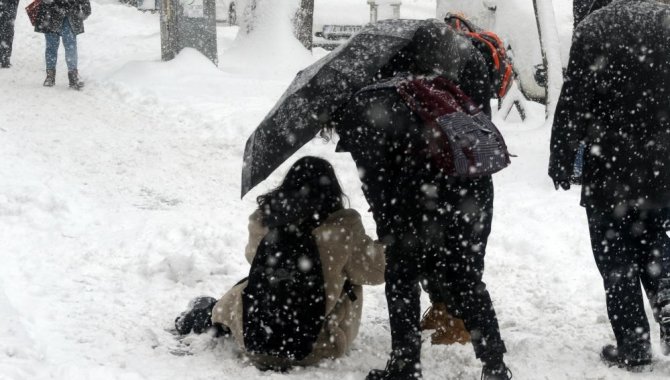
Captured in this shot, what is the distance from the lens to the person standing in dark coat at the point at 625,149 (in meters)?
3.80

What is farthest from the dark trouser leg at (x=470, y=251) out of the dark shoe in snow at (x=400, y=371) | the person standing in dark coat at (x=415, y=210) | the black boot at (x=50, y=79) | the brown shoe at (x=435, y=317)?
the black boot at (x=50, y=79)

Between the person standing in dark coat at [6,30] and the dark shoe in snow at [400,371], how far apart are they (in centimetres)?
1090

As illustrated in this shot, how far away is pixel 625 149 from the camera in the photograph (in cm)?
386

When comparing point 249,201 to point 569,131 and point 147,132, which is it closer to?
point 147,132

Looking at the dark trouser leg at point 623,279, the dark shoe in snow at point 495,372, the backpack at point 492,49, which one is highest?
the backpack at point 492,49

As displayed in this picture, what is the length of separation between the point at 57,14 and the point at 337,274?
27.4ft

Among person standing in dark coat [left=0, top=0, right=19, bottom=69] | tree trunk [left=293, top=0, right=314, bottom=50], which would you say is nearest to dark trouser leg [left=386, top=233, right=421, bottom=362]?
tree trunk [left=293, top=0, right=314, bottom=50]

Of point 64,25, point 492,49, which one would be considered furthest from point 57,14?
point 492,49

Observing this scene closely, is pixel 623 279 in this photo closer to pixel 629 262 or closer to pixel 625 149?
pixel 629 262

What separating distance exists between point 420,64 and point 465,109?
0.29 m

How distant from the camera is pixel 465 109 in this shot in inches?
136

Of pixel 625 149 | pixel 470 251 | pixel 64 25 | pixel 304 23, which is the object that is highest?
pixel 625 149

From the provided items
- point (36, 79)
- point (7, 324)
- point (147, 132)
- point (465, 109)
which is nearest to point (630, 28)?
point (465, 109)

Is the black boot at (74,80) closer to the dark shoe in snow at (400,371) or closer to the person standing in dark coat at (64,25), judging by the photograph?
the person standing in dark coat at (64,25)
